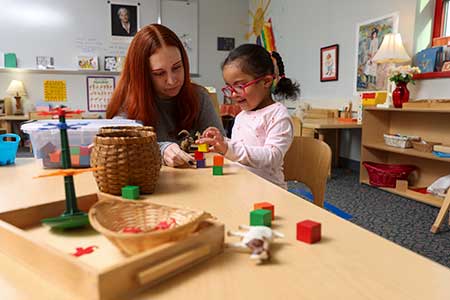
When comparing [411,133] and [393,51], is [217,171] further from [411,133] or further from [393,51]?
[411,133]

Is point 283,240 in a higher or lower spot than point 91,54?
lower

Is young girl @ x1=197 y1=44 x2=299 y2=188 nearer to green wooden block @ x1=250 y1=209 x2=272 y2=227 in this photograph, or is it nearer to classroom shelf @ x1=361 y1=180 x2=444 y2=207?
green wooden block @ x1=250 y1=209 x2=272 y2=227

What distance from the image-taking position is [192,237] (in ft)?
1.39

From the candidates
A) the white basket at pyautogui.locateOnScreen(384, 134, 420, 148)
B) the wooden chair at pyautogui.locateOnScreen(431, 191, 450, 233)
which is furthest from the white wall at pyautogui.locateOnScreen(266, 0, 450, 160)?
the wooden chair at pyautogui.locateOnScreen(431, 191, 450, 233)

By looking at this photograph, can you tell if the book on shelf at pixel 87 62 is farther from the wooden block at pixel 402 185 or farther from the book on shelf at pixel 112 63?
the wooden block at pixel 402 185

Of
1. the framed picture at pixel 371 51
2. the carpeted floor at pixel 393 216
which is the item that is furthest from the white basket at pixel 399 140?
the framed picture at pixel 371 51

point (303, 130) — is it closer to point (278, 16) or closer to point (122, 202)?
point (278, 16)

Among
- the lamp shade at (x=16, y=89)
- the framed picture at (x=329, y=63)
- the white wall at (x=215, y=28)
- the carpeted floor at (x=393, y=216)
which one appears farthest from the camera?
the white wall at (x=215, y=28)

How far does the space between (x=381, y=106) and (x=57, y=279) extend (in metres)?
3.08

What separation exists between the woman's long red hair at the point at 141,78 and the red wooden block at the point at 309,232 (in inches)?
35.1

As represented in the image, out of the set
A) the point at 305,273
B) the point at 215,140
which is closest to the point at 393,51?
the point at 215,140

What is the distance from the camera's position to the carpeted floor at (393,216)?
1.95m

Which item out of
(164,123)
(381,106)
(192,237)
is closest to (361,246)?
(192,237)

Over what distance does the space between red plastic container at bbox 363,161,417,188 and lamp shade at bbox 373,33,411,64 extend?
0.88 m
